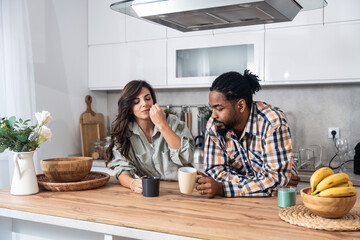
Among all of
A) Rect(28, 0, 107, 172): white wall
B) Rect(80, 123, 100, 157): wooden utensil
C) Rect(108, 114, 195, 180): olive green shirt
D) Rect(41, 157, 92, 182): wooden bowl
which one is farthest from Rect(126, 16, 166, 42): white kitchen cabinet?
Rect(41, 157, 92, 182): wooden bowl

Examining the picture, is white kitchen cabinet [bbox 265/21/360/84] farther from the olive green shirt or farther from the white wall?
the white wall

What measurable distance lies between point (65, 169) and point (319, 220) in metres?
1.17

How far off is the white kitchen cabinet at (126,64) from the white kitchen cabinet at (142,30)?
5 cm

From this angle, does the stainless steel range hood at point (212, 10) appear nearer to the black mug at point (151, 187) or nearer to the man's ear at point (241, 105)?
the man's ear at point (241, 105)

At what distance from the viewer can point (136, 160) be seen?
6.99 ft

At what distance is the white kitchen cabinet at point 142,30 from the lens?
345 centimetres

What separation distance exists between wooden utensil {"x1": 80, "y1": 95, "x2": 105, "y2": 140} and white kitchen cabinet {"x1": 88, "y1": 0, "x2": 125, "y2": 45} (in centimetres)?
60

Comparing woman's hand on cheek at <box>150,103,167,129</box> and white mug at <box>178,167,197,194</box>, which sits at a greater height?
woman's hand on cheek at <box>150,103,167,129</box>

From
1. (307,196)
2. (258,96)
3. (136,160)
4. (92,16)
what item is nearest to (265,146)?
(307,196)

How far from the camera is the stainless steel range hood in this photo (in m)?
1.48

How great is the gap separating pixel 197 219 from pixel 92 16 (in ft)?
9.78

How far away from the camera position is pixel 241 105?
1.79m

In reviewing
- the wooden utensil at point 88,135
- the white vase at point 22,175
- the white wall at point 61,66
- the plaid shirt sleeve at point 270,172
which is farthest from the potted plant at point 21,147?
the wooden utensil at point 88,135

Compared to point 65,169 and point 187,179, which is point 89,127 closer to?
point 65,169
